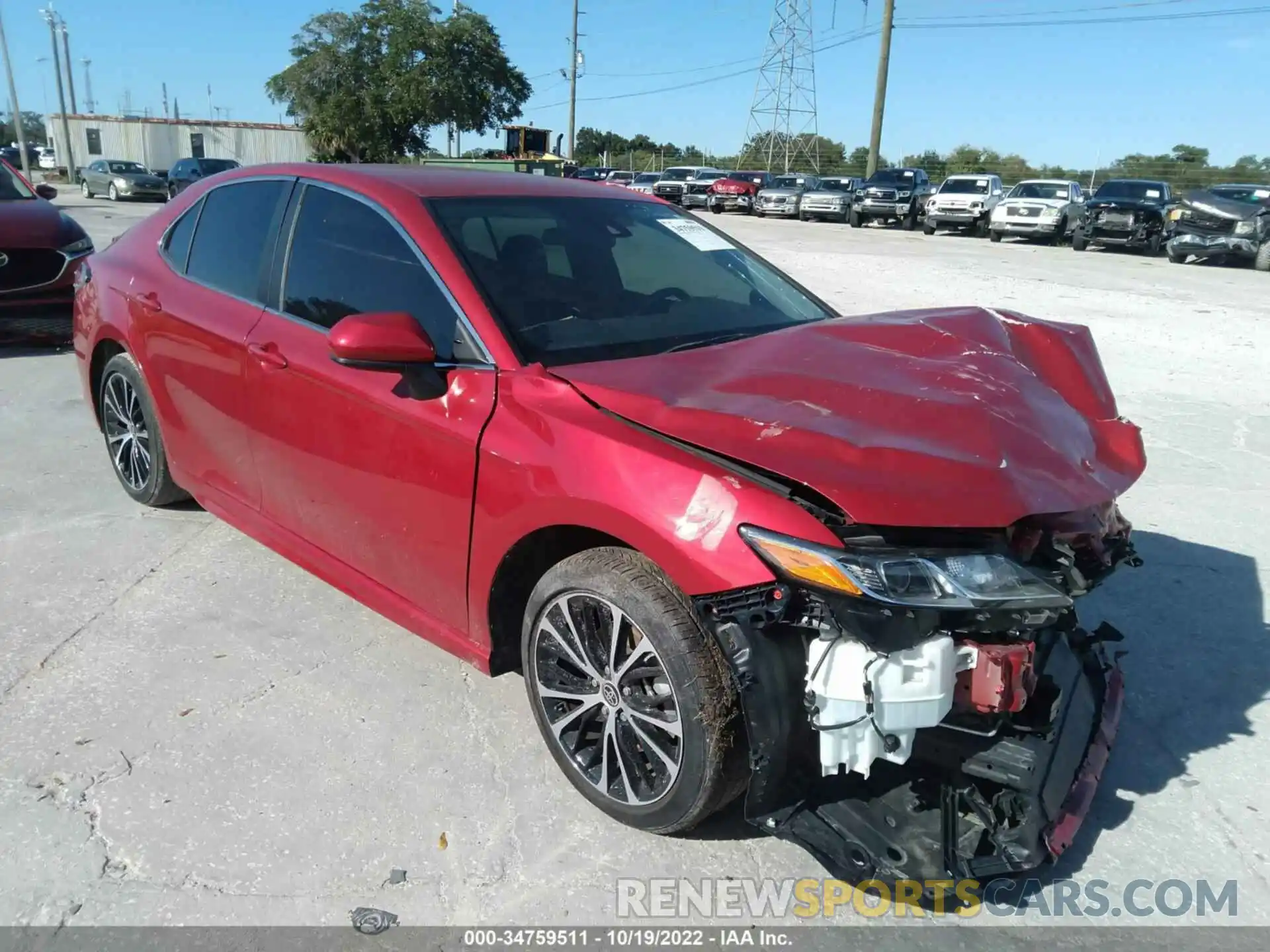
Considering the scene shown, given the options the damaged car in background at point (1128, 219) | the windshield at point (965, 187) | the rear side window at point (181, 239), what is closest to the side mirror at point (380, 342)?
the rear side window at point (181, 239)

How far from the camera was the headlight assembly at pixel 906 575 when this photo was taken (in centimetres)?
212

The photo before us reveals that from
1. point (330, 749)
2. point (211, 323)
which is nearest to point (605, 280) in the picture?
point (211, 323)

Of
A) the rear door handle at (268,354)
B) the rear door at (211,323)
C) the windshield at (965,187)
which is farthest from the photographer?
the windshield at (965,187)

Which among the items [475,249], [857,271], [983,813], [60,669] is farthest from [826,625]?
[857,271]

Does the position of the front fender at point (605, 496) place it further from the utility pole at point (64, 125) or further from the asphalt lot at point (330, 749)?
the utility pole at point (64, 125)

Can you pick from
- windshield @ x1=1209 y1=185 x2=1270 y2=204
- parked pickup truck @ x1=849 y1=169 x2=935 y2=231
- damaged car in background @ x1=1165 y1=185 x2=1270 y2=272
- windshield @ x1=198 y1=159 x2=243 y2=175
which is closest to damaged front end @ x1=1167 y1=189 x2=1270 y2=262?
damaged car in background @ x1=1165 y1=185 x2=1270 y2=272

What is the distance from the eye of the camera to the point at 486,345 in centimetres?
286

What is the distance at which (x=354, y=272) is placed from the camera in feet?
10.8

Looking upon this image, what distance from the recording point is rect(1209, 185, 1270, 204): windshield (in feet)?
64.7

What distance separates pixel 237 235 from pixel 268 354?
75cm

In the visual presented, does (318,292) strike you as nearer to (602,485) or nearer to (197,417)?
(197,417)

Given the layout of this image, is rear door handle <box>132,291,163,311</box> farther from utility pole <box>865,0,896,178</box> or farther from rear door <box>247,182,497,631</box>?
utility pole <box>865,0,896,178</box>

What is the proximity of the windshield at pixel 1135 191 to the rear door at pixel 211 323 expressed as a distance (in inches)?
921

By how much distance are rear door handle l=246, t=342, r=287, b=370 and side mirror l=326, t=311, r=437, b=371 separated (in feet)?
2.16
